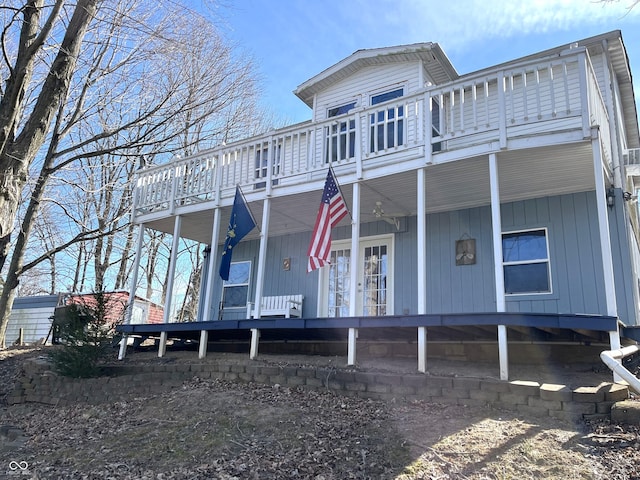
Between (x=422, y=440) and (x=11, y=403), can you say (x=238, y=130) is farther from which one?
(x=422, y=440)

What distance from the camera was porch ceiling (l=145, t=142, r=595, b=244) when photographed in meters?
7.04

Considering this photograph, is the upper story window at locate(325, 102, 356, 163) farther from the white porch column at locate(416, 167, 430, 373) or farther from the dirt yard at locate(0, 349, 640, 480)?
the dirt yard at locate(0, 349, 640, 480)

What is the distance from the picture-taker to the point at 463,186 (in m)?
8.20

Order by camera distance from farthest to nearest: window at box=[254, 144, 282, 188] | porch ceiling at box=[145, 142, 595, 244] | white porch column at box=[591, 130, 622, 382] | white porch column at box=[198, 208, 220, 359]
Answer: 1. window at box=[254, 144, 282, 188]
2. white porch column at box=[198, 208, 220, 359]
3. porch ceiling at box=[145, 142, 595, 244]
4. white porch column at box=[591, 130, 622, 382]

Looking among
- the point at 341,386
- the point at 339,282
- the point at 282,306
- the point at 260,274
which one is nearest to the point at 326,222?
the point at 260,274

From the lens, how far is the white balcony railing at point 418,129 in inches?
266

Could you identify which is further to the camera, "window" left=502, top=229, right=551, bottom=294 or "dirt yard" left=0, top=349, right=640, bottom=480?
"window" left=502, top=229, right=551, bottom=294

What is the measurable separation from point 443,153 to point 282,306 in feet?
15.9

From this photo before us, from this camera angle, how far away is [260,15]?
338 inches

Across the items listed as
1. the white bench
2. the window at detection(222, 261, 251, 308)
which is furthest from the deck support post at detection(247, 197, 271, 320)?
the window at detection(222, 261, 251, 308)

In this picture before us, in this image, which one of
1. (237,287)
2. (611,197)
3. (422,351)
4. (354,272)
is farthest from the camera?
(237,287)

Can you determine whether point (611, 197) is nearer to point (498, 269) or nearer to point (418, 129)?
point (498, 269)

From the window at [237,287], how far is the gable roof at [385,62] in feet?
14.2

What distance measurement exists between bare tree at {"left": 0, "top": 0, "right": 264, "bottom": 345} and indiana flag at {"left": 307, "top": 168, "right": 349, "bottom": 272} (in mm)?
3659
